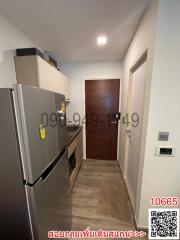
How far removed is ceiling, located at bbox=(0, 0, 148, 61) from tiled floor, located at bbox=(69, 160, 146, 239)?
2410 mm

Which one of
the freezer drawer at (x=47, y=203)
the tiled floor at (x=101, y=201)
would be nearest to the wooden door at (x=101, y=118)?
the tiled floor at (x=101, y=201)

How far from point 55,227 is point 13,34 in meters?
2.06

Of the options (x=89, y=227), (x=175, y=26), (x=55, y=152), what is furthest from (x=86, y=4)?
(x=89, y=227)

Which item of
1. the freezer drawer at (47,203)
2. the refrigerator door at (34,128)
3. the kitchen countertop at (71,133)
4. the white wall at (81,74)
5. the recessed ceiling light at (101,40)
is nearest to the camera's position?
the refrigerator door at (34,128)

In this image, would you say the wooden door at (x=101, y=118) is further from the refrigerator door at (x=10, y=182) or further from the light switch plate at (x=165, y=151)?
the refrigerator door at (x=10, y=182)

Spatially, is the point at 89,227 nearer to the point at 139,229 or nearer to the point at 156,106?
the point at 139,229

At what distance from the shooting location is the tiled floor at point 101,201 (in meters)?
1.53

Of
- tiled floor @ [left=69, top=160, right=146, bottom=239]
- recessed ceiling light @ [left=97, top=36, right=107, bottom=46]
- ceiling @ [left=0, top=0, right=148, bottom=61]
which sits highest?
ceiling @ [left=0, top=0, right=148, bottom=61]

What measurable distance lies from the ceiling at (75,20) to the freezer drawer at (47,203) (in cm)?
150

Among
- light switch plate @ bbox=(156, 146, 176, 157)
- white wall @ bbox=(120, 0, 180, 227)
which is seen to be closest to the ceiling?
white wall @ bbox=(120, 0, 180, 227)

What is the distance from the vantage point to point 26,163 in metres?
0.69

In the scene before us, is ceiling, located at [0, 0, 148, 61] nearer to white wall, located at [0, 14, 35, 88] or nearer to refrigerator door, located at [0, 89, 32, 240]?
white wall, located at [0, 14, 35, 88]

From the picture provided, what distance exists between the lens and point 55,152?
1022 millimetres

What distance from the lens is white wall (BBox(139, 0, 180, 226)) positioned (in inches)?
39.2
